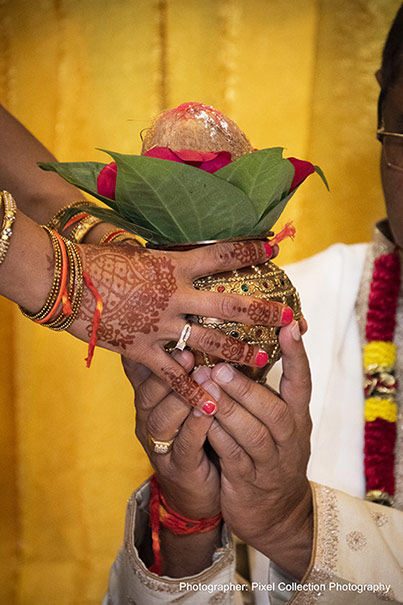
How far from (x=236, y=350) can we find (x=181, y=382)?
9cm

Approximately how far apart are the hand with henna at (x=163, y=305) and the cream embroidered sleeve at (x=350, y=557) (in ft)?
1.28

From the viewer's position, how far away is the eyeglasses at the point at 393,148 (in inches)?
51.2

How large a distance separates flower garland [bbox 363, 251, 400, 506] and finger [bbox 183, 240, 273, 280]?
70 cm

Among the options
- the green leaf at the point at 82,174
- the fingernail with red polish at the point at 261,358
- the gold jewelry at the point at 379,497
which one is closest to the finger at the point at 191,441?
the fingernail with red polish at the point at 261,358

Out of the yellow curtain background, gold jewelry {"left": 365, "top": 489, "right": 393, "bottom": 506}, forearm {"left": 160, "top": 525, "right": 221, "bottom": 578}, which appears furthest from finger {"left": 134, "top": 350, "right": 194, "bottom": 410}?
the yellow curtain background

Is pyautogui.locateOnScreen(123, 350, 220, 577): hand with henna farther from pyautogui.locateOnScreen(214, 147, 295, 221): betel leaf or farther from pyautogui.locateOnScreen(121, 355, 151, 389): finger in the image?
pyautogui.locateOnScreen(214, 147, 295, 221): betel leaf

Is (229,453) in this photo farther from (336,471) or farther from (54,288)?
(336,471)

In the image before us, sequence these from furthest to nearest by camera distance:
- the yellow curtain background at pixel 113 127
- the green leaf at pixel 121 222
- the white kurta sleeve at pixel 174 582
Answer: the yellow curtain background at pixel 113 127 < the white kurta sleeve at pixel 174 582 < the green leaf at pixel 121 222

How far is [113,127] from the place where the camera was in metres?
1.86

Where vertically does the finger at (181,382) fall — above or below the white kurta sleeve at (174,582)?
above

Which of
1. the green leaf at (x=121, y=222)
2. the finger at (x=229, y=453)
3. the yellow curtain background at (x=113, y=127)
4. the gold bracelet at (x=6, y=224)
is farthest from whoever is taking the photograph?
the yellow curtain background at (x=113, y=127)

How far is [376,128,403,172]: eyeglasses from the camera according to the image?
1.30m

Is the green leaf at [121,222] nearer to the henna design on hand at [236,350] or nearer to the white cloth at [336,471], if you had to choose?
the henna design on hand at [236,350]

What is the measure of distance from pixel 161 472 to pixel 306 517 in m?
0.27
